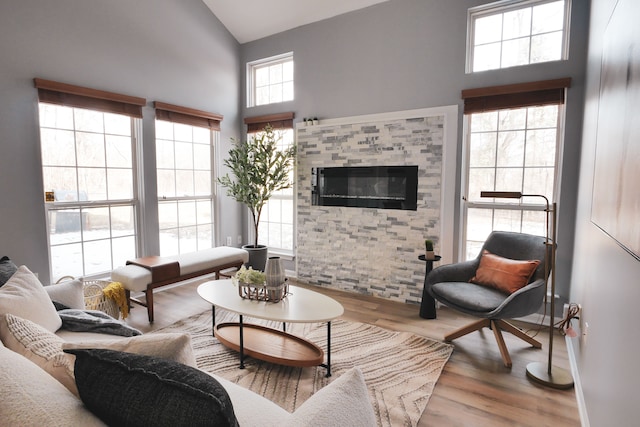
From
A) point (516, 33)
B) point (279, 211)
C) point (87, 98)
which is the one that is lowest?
point (279, 211)

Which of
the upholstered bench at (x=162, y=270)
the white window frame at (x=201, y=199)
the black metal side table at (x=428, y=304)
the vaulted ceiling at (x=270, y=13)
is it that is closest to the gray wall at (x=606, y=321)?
the black metal side table at (x=428, y=304)

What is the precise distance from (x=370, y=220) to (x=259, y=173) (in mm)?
1480

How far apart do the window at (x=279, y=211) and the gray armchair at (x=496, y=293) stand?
230cm

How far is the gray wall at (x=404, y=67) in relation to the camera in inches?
117

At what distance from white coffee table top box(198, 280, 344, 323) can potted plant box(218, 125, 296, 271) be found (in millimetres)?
1804

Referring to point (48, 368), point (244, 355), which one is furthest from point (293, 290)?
point (48, 368)

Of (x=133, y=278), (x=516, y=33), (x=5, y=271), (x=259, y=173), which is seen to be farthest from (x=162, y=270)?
(x=516, y=33)

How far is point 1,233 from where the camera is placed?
9.62 ft

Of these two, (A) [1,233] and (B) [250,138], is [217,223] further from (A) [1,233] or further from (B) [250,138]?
(A) [1,233]

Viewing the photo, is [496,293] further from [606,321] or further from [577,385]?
[606,321]

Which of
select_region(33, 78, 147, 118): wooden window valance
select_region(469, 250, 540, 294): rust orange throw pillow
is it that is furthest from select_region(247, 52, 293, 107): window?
select_region(469, 250, 540, 294): rust orange throw pillow

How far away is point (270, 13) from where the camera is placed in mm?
4320

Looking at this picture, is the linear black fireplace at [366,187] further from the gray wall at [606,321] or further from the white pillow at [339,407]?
the white pillow at [339,407]

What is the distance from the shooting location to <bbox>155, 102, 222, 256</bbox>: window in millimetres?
4141
